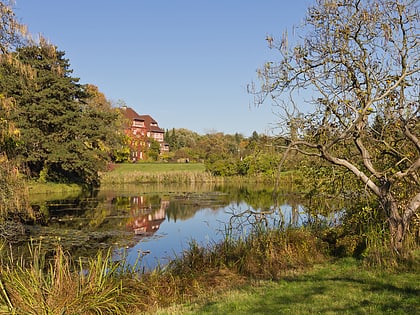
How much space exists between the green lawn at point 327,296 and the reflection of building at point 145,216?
927 cm

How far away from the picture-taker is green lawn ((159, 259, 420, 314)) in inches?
184

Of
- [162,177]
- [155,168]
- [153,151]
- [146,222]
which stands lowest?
[146,222]

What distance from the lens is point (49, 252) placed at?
11.0 meters

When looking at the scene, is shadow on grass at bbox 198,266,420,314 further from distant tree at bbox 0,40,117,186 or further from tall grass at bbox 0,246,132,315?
distant tree at bbox 0,40,117,186

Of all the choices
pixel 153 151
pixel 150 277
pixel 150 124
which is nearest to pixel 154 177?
pixel 153 151

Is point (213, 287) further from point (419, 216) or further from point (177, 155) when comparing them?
point (177, 155)

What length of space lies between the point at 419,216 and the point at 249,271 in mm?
3244

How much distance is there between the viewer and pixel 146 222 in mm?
17016

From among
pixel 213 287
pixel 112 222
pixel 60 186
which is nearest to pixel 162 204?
pixel 112 222

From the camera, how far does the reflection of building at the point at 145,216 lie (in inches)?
613

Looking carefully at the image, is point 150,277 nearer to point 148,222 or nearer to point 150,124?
point 148,222

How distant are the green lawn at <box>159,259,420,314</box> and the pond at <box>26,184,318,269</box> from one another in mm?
1895

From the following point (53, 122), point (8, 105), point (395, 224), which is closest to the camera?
point (395, 224)

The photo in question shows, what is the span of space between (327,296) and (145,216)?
14.0 meters
